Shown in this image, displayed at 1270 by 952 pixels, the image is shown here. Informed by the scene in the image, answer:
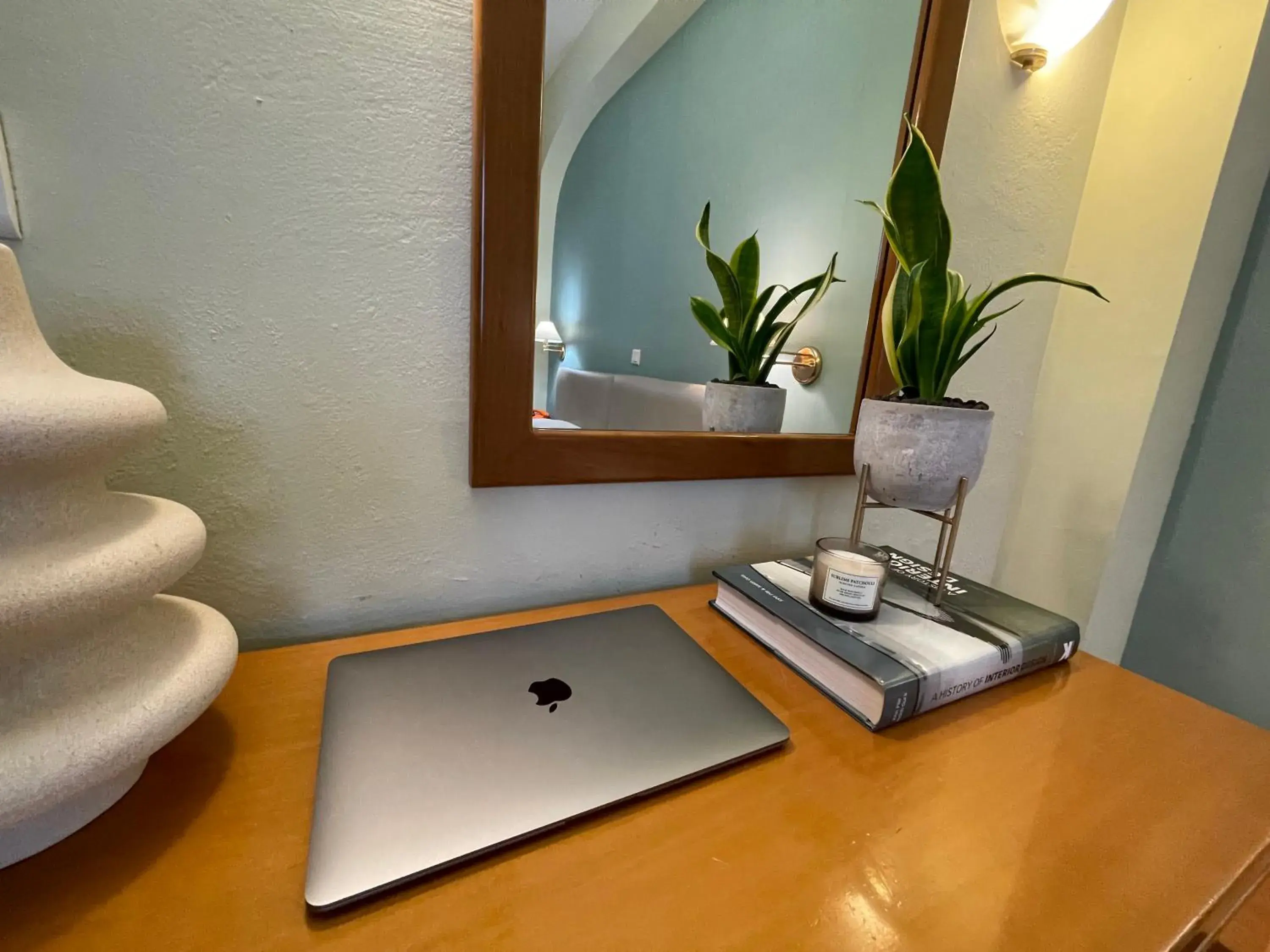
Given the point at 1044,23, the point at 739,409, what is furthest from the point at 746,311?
the point at 1044,23

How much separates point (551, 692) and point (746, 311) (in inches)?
18.9

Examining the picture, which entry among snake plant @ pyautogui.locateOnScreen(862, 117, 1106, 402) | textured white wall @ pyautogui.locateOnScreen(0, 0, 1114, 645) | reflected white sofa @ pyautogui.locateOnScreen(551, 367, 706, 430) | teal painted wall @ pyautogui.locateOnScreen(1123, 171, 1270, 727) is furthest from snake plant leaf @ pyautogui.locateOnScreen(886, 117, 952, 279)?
teal painted wall @ pyautogui.locateOnScreen(1123, 171, 1270, 727)

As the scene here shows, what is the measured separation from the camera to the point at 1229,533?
893 millimetres

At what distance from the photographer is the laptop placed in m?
0.27

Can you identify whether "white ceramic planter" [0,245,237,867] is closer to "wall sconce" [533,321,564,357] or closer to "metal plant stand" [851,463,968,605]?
"wall sconce" [533,321,564,357]

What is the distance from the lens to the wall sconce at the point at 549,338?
0.50 meters

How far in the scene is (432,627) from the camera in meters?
0.50

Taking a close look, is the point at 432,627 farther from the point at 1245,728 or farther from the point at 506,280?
the point at 1245,728

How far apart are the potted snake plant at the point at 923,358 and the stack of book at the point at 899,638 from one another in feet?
0.38

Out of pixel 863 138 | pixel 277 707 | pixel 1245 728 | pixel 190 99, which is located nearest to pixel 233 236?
pixel 190 99

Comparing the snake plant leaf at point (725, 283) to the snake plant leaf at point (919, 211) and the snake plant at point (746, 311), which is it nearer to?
the snake plant at point (746, 311)

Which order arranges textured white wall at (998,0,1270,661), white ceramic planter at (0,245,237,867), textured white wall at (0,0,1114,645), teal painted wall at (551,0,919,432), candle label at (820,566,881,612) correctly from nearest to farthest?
white ceramic planter at (0,245,237,867)
textured white wall at (0,0,1114,645)
candle label at (820,566,881,612)
teal painted wall at (551,0,919,432)
textured white wall at (998,0,1270,661)

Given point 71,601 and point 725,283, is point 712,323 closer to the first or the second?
point 725,283

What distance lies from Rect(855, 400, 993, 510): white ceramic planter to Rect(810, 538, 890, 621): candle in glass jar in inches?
3.2
